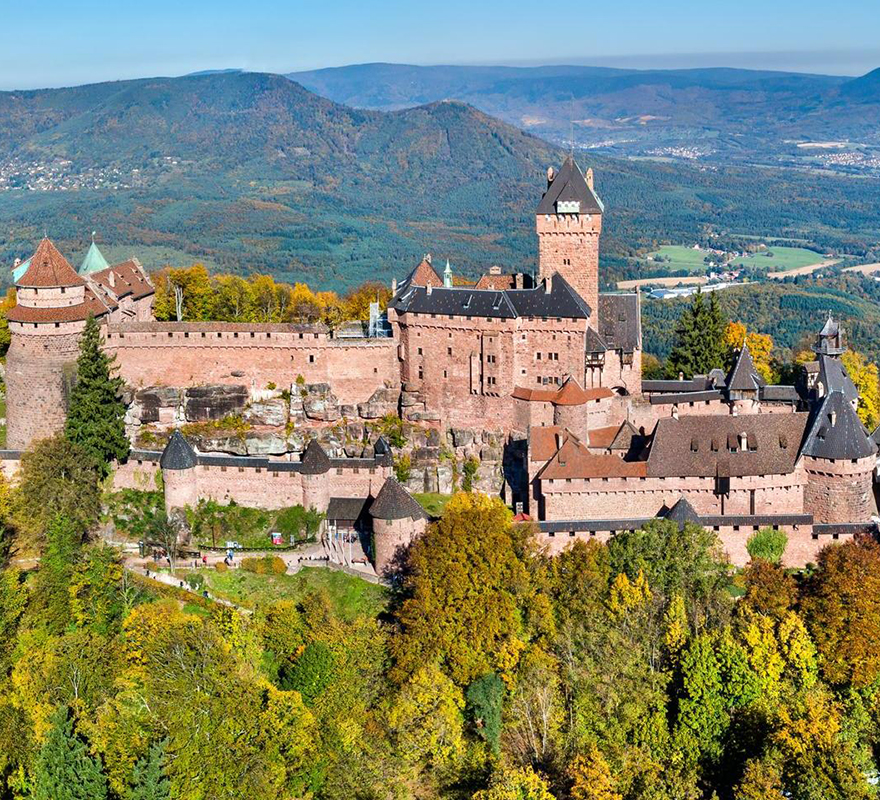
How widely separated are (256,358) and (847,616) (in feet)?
93.9

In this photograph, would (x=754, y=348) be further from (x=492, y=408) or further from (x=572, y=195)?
(x=492, y=408)

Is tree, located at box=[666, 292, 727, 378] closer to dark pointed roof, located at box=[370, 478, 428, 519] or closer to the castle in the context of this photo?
the castle

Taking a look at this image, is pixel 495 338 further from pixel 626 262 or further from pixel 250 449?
pixel 626 262

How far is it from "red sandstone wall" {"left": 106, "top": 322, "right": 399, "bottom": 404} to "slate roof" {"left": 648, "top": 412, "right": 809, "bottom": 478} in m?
14.3

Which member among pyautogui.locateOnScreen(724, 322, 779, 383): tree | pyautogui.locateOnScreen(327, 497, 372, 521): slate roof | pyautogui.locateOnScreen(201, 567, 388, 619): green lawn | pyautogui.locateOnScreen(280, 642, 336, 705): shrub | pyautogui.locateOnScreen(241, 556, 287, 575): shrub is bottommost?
pyautogui.locateOnScreen(280, 642, 336, 705): shrub

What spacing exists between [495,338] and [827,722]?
23.8 m

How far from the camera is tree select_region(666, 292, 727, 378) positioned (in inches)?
2579

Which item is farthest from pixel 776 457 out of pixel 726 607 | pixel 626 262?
pixel 626 262

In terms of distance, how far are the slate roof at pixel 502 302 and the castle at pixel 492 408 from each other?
0.10m

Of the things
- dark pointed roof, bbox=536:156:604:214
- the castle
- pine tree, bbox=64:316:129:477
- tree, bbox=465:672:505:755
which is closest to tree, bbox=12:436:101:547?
pine tree, bbox=64:316:129:477

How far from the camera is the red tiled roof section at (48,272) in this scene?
2213 inches

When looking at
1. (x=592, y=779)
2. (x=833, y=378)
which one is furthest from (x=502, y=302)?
(x=592, y=779)

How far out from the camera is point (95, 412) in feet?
174

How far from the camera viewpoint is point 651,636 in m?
44.3
